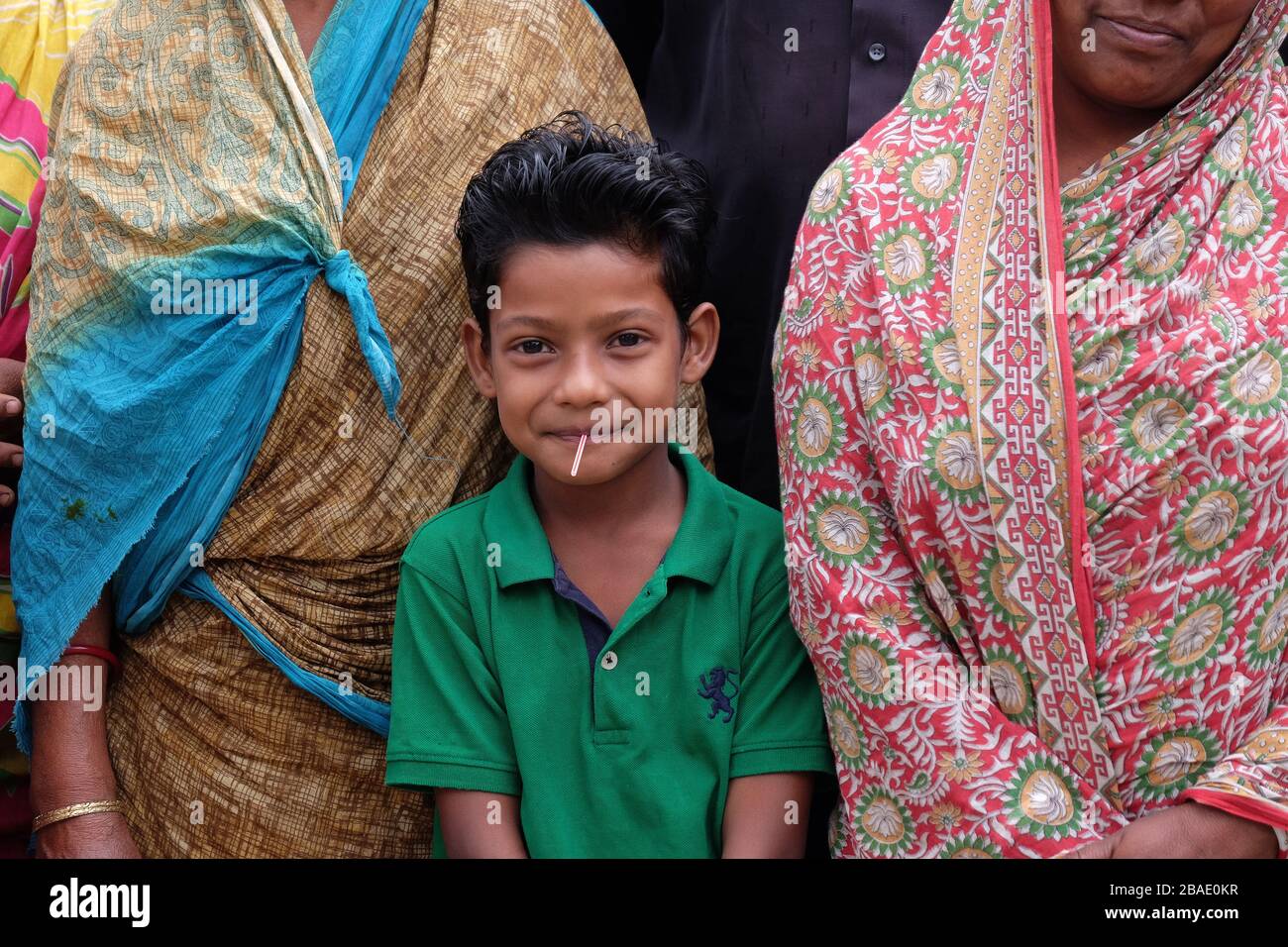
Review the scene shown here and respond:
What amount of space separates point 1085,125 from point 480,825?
1320 millimetres

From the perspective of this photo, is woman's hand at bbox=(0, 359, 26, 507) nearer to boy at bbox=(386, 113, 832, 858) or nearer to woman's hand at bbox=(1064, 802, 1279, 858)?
boy at bbox=(386, 113, 832, 858)

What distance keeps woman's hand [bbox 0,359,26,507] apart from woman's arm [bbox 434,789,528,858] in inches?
34.3

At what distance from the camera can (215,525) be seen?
2.37 metres

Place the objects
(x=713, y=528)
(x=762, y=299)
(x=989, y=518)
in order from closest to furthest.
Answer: (x=989, y=518)
(x=713, y=528)
(x=762, y=299)

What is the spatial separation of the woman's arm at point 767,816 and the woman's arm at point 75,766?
3.11ft

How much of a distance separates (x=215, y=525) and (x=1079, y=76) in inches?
56.4

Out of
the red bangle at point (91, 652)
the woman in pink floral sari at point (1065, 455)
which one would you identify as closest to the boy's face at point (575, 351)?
the woman in pink floral sari at point (1065, 455)

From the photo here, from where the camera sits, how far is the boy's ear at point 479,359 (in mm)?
2355

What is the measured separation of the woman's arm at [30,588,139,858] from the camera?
2379 mm

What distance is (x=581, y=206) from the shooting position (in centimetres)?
231

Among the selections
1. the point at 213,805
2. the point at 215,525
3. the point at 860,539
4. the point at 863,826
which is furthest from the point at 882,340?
the point at 213,805

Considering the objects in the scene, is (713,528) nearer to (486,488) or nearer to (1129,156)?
(486,488)

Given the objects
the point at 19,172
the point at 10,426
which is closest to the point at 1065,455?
the point at 10,426

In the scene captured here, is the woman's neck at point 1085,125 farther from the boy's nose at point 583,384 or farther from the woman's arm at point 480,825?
the woman's arm at point 480,825
